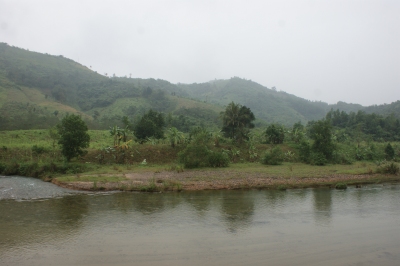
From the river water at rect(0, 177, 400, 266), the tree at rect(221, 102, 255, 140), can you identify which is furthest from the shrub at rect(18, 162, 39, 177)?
the tree at rect(221, 102, 255, 140)

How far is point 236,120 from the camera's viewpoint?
5209 centimetres

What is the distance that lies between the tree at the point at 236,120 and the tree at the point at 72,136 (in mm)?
24539

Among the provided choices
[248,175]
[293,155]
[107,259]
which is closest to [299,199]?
[248,175]

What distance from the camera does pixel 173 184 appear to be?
2688cm

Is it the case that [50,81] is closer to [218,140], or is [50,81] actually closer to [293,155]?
[218,140]

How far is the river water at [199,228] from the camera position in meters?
12.4

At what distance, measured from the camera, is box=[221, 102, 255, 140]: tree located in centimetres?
5194

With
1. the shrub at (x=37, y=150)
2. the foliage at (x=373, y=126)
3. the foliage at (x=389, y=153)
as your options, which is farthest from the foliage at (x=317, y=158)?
the shrub at (x=37, y=150)

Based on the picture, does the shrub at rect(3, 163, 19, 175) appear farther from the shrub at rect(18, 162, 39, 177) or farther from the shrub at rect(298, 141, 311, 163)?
the shrub at rect(298, 141, 311, 163)

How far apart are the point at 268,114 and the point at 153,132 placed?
10445 cm

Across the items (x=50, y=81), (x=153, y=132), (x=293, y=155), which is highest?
(x=50, y=81)

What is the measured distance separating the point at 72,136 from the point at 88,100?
88.2m

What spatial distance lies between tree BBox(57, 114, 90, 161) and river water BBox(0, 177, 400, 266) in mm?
12838

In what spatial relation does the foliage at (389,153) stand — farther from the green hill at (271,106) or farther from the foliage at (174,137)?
the green hill at (271,106)
